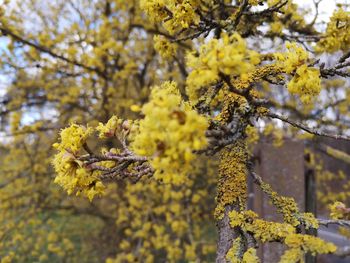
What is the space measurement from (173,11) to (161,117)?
76cm

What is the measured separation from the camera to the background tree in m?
0.88

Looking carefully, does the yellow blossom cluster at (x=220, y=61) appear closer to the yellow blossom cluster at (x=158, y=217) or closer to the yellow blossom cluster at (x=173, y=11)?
the yellow blossom cluster at (x=173, y=11)

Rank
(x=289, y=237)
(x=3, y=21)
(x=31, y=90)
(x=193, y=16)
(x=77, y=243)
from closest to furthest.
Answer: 1. (x=289, y=237)
2. (x=193, y=16)
3. (x=3, y=21)
4. (x=31, y=90)
5. (x=77, y=243)

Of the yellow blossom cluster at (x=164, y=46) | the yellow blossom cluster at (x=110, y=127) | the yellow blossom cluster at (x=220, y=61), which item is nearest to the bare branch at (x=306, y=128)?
the yellow blossom cluster at (x=220, y=61)

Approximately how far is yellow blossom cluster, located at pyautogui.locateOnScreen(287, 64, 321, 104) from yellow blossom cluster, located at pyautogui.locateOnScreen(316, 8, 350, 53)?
0.97 m

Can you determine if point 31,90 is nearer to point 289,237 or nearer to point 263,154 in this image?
point 263,154

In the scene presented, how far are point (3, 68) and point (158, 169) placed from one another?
13.3 feet

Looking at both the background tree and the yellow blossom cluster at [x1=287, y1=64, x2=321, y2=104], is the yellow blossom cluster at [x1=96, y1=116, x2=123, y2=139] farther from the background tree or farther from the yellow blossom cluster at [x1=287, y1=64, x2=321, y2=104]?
the yellow blossom cluster at [x1=287, y1=64, x2=321, y2=104]

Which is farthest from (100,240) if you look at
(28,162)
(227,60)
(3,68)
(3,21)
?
(227,60)

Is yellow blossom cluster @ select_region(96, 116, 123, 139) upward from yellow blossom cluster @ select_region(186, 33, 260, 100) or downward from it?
downward

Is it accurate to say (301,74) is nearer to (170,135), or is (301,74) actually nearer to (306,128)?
(306,128)

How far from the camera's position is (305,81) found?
37.5 inches

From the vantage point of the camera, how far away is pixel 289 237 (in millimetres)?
899

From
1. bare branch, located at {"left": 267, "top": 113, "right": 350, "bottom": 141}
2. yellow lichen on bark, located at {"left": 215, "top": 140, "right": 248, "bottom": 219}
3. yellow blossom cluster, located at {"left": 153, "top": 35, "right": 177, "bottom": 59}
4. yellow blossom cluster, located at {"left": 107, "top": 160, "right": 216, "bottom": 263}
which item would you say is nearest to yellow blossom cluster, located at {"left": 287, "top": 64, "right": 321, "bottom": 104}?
bare branch, located at {"left": 267, "top": 113, "right": 350, "bottom": 141}
